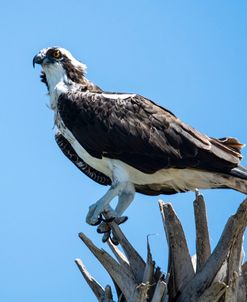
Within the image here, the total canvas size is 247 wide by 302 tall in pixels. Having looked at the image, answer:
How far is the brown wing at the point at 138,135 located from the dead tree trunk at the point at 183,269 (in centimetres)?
128

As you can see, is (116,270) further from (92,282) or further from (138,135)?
(138,135)

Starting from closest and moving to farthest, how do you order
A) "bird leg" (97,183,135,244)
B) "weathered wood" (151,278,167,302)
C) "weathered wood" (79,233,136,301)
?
"weathered wood" (151,278,167,302)
"weathered wood" (79,233,136,301)
"bird leg" (97,183,135,244)

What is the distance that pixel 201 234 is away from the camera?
29.6ft

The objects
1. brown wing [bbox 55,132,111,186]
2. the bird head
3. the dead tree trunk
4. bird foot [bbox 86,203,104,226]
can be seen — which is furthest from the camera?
the bird head

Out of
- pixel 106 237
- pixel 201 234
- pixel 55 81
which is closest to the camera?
pixel 201 234

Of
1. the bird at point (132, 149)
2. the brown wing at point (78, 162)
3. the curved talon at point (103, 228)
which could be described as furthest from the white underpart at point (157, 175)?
the curved talon at point (103, 228)

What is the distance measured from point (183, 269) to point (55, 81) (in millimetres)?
3783

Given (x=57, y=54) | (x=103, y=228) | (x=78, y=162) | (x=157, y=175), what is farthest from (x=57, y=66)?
(x=103, y=228)

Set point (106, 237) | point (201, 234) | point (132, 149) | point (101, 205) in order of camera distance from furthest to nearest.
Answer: point (132, 149), point (101, 205), point (106, 237), point (201, 234)

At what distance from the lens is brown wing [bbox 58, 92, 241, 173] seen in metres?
10.5

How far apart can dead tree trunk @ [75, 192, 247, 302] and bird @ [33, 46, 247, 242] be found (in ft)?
3.25

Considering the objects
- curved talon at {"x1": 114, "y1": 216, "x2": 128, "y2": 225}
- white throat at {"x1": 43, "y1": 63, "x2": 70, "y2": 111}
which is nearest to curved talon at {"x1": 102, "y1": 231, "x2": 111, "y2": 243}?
curved talon at {"x1": 114, "y1": 216, "x2": 128, "y2": 225}

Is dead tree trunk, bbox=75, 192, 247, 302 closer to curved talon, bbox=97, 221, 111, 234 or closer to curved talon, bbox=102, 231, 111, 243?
curved talon, bbox=102, 231, 111, 243

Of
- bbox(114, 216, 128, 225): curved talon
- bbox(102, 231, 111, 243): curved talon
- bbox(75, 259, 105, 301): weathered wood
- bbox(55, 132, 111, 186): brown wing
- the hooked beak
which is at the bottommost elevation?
bbox(75, 259, 105, 301): weathered wood
